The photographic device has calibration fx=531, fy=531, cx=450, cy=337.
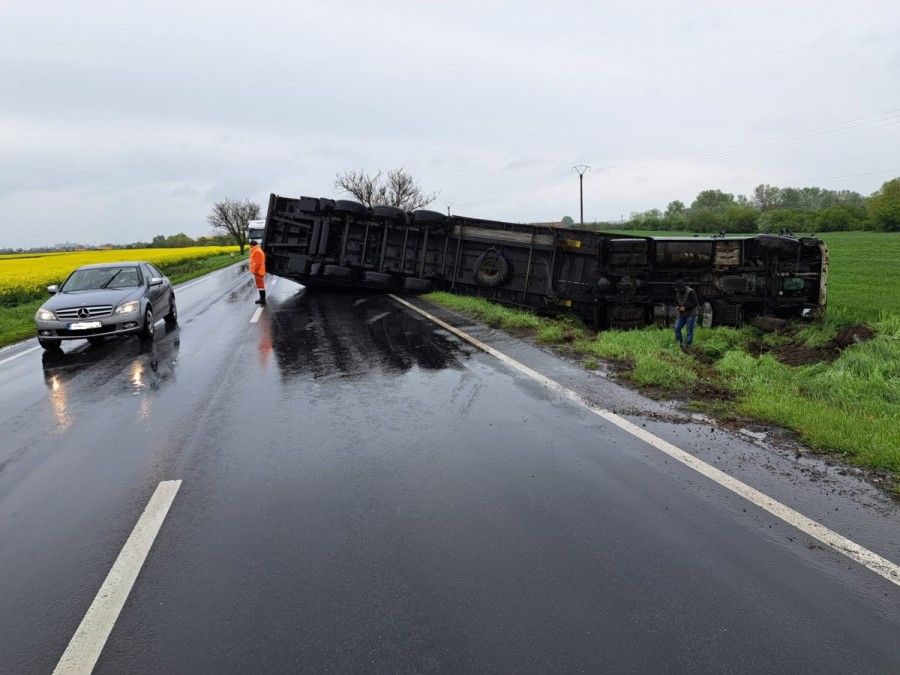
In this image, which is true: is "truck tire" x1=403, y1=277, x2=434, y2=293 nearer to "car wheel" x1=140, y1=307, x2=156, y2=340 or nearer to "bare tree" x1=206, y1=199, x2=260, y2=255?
"car wheel" x1=140, y1=307, x2=156, y2=340

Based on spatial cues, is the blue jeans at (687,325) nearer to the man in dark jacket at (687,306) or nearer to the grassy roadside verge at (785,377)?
the man in dark jacket at (687,306)

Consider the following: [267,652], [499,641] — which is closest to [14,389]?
[267,652]

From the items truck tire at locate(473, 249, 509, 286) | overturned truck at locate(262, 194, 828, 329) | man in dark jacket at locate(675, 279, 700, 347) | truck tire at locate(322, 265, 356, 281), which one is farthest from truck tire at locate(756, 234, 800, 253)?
truck tire at locate(322, 265, 356, 281)

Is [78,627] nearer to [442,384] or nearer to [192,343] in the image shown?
[442,384]

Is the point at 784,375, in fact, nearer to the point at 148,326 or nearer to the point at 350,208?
the point at 148,326

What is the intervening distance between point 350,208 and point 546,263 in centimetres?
668

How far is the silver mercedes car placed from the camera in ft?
30.5

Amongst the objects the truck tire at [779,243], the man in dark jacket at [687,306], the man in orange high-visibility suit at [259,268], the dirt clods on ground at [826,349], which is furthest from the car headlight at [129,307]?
the truck tire at [779,243]

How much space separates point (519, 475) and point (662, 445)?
4.74 ft

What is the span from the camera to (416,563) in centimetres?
300

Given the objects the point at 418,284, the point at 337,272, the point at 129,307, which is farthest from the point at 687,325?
the point at 337,272

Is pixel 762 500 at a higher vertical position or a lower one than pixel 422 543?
higher

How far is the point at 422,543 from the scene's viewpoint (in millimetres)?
3188

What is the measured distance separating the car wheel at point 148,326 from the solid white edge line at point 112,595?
730 cm
